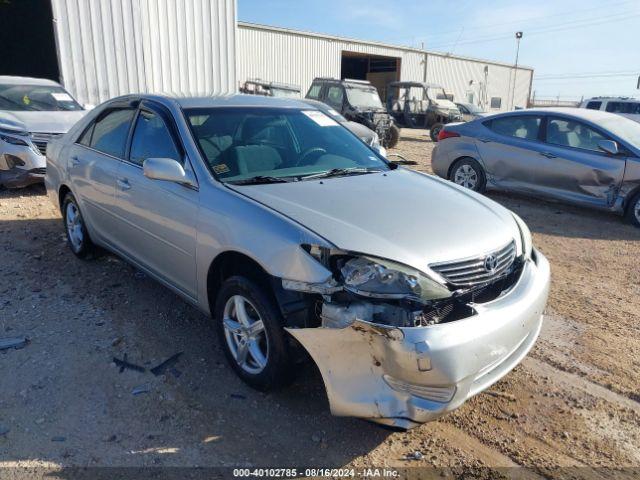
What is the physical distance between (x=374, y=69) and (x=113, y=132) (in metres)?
34.2

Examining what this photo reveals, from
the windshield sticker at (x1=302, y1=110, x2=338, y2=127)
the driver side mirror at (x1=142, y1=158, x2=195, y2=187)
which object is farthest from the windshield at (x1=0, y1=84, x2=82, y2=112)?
the driver side mirror at (x1=142, y1=158, x2=195, y2=187)

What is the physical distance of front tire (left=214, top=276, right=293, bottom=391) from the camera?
106 inches

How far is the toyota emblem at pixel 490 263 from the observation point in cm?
264

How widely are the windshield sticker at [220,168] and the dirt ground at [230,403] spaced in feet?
3.94

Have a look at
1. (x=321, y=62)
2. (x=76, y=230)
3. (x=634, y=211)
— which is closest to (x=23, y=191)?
(x=76, y=230)

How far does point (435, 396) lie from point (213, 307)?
1.52 m


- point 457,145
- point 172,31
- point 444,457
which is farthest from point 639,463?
point 172,31

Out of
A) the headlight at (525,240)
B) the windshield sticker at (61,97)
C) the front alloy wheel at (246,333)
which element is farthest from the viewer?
the windshield sticker at (61,97)

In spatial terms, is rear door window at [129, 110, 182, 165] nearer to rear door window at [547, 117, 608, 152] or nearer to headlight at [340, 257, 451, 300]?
headlight at [340, 257, 451, 300]

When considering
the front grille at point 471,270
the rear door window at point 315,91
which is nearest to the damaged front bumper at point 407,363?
the front grille at point 471,270

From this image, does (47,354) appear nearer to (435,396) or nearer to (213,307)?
(213,307)

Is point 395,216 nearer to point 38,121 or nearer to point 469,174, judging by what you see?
point 469,174

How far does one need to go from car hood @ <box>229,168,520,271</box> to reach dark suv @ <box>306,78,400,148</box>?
12.6 meters

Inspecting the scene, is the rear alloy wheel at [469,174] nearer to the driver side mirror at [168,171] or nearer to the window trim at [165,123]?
the window trim at [165,123]
